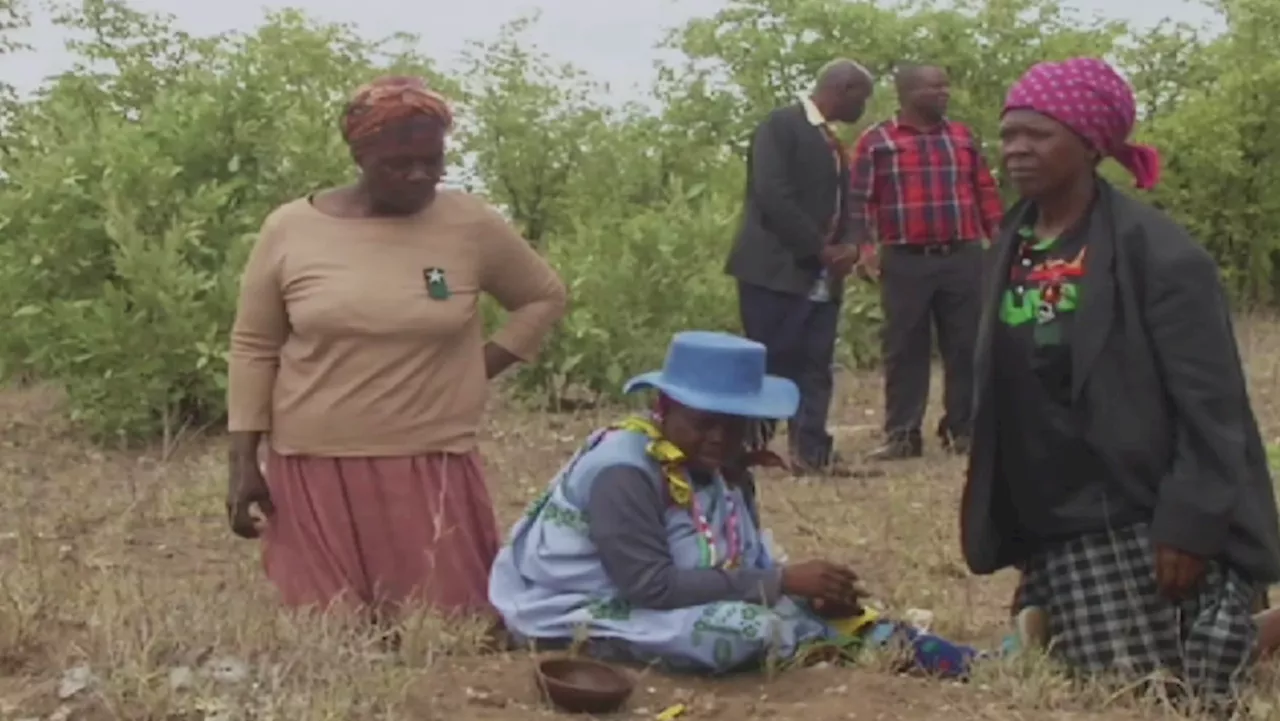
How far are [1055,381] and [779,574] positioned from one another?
2.46 ft

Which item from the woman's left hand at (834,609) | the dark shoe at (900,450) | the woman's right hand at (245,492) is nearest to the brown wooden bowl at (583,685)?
the woman's left hand at (834,609)

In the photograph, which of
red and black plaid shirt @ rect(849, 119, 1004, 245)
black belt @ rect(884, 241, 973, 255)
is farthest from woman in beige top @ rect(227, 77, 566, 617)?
black belt @ rect(884, 241, 973, 255)

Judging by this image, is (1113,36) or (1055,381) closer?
(1055,381)

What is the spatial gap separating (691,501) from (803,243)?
3381 millimetres

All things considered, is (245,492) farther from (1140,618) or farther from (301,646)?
(1140,618)

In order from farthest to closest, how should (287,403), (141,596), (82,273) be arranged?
(82,273), (287,403), (141,596)

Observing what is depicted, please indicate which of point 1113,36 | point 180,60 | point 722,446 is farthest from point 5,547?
point 1113,36

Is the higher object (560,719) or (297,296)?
(297,296)

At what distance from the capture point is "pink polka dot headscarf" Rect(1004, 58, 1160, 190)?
15.1 ft

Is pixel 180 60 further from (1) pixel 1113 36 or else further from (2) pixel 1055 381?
(2) pixel 1055 381

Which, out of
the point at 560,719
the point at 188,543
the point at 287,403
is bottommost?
the point at 188,543

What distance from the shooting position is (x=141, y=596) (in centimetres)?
485

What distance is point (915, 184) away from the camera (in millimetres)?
8516

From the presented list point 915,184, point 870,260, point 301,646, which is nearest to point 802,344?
point 870,260
